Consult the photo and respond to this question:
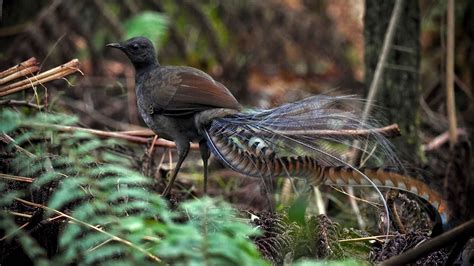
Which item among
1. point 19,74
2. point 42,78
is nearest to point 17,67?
point 19,74

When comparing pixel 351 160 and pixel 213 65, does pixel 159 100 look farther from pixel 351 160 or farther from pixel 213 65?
pixel 213 65

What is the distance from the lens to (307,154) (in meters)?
3.24

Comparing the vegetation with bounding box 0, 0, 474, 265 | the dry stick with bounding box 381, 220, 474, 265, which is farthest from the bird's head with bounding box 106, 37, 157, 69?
the dry stick with bounding box 381, 220, 474, 265

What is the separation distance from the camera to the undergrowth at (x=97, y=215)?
2252 millimetres

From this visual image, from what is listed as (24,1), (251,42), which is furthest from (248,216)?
(251,42)

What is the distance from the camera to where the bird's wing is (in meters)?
3.95

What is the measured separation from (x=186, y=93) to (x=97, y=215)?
129 cm

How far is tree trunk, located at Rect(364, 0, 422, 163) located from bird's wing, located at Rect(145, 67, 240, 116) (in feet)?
5.49

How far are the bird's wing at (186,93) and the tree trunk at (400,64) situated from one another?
5.49 feet

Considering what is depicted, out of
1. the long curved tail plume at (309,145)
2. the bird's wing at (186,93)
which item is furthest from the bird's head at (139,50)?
the long curved tail plume at (309,145)

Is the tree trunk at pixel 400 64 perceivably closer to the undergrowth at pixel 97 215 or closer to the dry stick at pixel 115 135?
the dry stick at pixel 115 135

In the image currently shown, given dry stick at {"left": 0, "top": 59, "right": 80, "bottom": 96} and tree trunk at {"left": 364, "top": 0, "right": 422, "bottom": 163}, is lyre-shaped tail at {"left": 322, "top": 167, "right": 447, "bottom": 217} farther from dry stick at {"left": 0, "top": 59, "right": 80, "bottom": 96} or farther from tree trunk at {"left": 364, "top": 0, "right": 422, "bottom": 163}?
tree trunk at {"left": 364, "top": 0, "right": 422, "bottom": 163}

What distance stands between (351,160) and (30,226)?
1631 mm

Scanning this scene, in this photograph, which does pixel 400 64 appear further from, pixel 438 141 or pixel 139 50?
pixel 139 50
